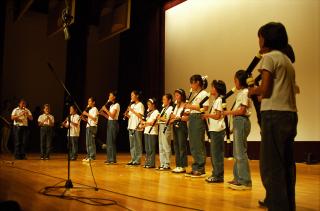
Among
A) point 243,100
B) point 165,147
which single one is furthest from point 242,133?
point 165,147

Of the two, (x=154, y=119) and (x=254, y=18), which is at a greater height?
(x=254, y=18)

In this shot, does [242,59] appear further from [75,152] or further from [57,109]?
[57,109]

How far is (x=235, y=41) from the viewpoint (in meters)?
9.12

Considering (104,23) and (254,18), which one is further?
(104,23)

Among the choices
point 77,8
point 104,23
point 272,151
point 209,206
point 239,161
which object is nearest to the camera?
point 272,151

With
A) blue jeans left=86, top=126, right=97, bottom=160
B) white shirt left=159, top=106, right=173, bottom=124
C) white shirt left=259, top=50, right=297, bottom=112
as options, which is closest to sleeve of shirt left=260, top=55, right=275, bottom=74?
white shirt left=259, top=50, right=297, bottom=112

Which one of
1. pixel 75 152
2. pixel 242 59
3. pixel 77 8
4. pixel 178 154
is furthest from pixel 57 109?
pixel 178 154

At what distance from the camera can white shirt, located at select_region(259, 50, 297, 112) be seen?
221 centimetres

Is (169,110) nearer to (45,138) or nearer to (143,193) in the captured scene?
(143,193)

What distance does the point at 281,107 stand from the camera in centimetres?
220

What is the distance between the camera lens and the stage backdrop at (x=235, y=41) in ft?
25.3

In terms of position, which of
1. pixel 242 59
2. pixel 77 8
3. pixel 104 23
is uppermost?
pixel 77 8

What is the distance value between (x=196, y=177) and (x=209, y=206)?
2.03 meters

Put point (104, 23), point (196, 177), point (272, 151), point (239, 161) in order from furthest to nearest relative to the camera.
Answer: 1. point (104, 23)
2. point (196, 177)
3. point (239, 161)
4. point (272, 151)
